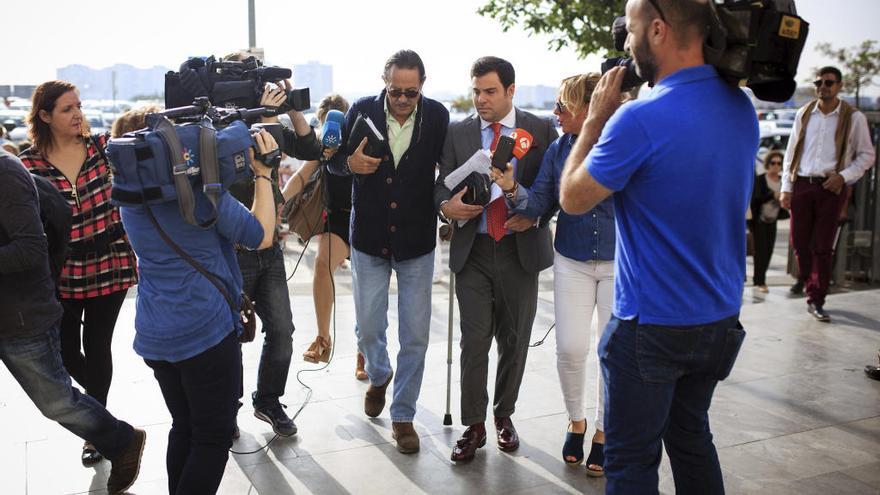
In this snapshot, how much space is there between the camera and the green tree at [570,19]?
9.46 m

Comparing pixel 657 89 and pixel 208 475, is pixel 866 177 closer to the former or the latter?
pixel 657 89

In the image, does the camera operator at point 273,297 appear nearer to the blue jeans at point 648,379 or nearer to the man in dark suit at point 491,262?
the man in dark suit at point 491,262

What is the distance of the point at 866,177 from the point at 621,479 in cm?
801

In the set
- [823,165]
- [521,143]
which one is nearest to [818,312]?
[823,165]

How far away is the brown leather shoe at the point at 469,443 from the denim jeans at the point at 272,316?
110cm

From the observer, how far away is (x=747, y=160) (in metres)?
2.73

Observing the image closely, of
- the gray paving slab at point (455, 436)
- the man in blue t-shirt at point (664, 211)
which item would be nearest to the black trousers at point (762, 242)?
the gray paving slab at point (455, 436)

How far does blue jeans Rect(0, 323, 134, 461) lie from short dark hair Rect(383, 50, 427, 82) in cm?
210

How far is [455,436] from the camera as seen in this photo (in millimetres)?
4777

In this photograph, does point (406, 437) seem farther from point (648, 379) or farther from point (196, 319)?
point (648, 379)

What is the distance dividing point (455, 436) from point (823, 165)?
194 inches

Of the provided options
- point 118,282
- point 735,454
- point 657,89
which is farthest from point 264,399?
point 657,89

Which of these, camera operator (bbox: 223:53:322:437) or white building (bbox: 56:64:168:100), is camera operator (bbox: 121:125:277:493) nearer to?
camera operator (bbox: 223:53:322:437)

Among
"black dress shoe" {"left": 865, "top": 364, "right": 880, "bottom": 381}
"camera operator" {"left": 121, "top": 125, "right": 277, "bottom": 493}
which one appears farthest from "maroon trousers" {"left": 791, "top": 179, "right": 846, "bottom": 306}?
"camera operator" {"left": 121, "top": 125, "right": 277, "bottom": 493}
